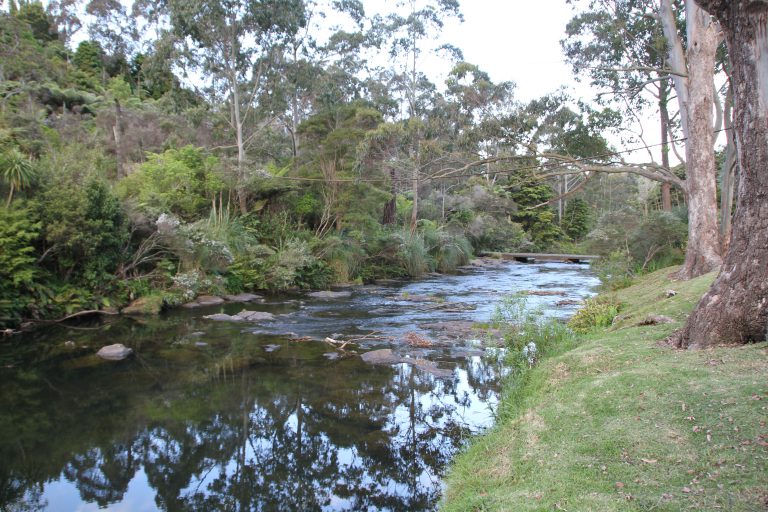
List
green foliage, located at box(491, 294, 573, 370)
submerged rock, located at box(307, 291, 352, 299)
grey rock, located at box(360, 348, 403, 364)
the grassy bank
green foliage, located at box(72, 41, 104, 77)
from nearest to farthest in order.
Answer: the grassy bank
green foliage, located at box(491, 294, 573, 370)
grey rock, located at box(360, 348, 403, 364)
submerged rock, located at box(307, 291, 352, 299)
green foliage, located at box(72, 41, 104, 77)

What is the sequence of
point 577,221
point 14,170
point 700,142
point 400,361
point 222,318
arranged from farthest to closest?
point 577,221
point 222,318
point 14,170
point 700,142
point 400,361

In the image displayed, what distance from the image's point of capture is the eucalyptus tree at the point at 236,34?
20203 millimetres

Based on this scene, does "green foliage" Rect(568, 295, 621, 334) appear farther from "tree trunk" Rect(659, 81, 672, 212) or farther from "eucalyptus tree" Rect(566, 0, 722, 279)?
"tree trunk" Rect(659, 81, 672, 212)

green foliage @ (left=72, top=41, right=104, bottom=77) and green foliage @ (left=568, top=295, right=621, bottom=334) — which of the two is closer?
green foliage @ (left=568, top=295, right=621, bottom=334)

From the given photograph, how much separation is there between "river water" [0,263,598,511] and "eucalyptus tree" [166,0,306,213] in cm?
1044

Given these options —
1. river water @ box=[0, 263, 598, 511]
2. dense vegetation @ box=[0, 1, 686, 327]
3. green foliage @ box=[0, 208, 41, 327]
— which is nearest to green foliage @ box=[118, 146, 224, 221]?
dense vegetation @ box=[0, 1, 686, 327]

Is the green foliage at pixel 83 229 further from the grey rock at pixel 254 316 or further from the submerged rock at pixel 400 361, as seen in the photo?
the submerged rock at pixel 400 361

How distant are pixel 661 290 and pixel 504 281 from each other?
10.9 m

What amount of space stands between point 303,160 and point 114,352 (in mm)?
13552

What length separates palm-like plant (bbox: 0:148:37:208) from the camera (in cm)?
1226

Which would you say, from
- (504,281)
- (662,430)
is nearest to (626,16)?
(504,281)

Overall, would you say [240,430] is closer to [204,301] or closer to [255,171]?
[204,301]

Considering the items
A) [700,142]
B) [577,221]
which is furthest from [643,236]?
[577,221]

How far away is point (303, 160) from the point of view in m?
22.2
